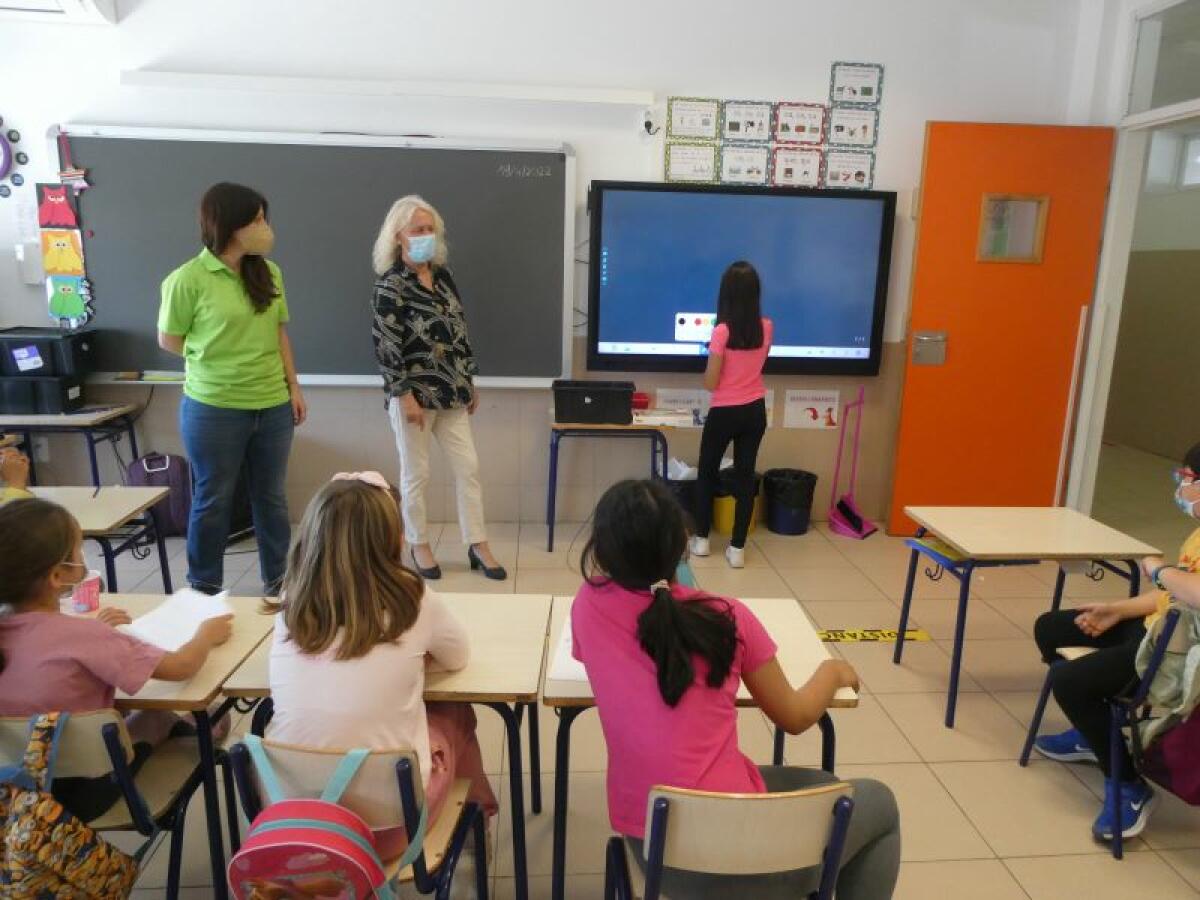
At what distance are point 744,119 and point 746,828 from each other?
3758 mm

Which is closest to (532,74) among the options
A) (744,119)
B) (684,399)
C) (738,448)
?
(744,119)

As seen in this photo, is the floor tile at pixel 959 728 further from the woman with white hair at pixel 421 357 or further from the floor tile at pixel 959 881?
the woman with white hair at pixel 421 357

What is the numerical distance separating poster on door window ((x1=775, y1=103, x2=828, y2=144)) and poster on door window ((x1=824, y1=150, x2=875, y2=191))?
0.13m

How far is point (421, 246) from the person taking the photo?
132 inches

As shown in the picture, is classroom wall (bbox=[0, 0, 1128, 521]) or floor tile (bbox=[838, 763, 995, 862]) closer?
floor tile (bbox=[838, 763, 995, 862])

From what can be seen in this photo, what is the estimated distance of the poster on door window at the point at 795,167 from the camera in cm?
424

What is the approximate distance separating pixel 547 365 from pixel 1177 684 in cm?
307

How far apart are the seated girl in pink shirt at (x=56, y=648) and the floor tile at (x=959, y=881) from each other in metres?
1.76

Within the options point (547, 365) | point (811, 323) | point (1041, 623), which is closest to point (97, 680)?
point (1041, 623)

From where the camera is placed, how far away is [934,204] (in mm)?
4234

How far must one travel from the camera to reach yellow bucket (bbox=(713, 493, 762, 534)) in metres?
4.50

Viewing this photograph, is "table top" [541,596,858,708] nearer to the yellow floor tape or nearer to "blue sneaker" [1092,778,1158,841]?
"blue sneaker" [1092,778,1158,841]

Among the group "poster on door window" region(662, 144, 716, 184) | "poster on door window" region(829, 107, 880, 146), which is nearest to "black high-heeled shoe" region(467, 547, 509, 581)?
"poster on door window" region(662, 144, 716, 184)

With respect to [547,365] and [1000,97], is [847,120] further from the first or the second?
[547,365]
